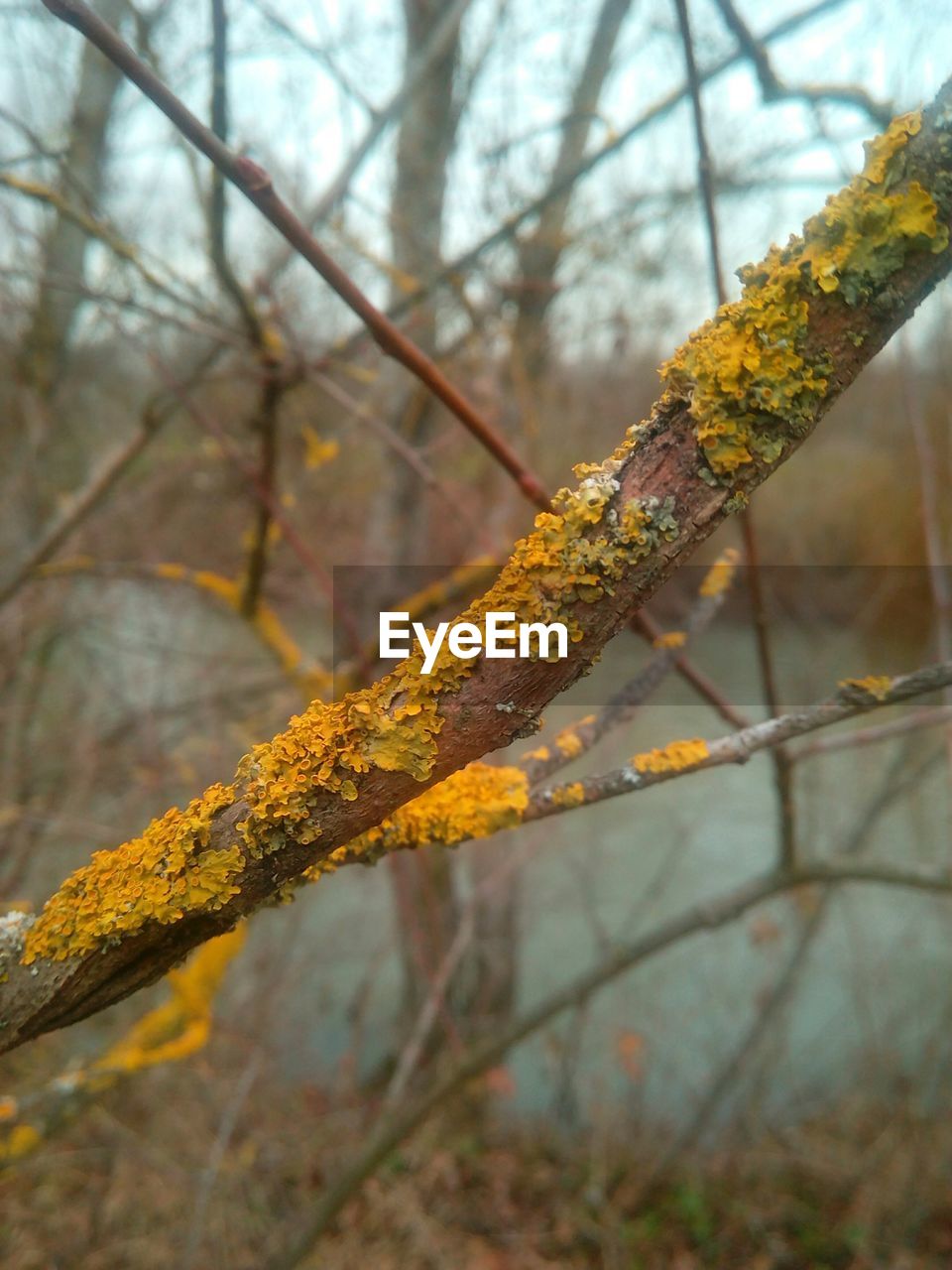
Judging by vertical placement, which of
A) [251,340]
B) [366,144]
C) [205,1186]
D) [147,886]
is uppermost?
[366,144]

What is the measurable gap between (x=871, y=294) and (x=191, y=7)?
223 cm

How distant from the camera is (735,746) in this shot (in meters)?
0.80

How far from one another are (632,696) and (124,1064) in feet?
4.48

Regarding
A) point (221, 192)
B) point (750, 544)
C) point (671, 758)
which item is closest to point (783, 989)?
point (750, 544)

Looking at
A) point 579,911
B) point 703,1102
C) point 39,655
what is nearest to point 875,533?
point 579,911

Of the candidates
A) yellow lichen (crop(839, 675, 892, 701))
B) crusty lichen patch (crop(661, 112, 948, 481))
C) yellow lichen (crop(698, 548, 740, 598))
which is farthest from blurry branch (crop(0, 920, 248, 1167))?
crusty lichen patch (crop(661, 112, 948, 481))

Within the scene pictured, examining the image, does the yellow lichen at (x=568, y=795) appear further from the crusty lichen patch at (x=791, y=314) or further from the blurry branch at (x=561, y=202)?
the blurry branch at (x=561, y=202)

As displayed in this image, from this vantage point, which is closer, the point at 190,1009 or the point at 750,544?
the point at 750,544

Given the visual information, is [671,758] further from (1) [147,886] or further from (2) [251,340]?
(2) [251,340]

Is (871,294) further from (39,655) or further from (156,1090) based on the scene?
(156,1090)

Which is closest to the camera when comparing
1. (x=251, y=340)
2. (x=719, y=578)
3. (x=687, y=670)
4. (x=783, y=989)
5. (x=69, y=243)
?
(x=719, y=578)

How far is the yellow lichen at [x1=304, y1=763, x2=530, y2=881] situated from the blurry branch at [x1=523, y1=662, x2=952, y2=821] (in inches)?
1.4

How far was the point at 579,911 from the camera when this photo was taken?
483cm

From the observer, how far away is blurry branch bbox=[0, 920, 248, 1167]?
1.51 meters
